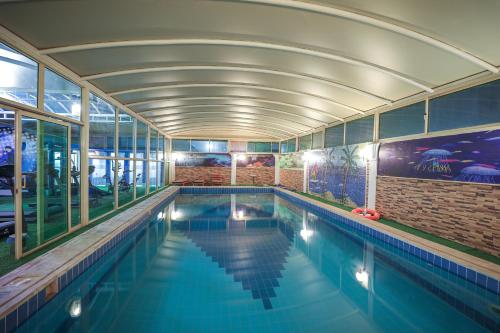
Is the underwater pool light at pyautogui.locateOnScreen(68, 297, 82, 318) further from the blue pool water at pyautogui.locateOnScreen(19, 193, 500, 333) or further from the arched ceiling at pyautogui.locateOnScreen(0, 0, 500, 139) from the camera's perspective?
the arched ceiling at pyautogui.locateOnScreen(0, 0, 500, 139)

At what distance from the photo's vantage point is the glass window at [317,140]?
433 inches

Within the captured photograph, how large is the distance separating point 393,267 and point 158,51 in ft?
18.4

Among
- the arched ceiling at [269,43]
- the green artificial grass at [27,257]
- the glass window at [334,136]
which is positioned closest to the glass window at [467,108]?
the arched ceiling at [269,43]

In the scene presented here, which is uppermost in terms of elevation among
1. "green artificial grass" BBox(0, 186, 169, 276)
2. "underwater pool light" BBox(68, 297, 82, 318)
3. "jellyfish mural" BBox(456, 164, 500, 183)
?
"jellyfish mural" BBox(456, 164, 500, 183)

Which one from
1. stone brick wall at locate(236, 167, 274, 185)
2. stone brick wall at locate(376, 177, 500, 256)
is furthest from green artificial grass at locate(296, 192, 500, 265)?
stone brick wall at locate(236, 167, 274, 185)

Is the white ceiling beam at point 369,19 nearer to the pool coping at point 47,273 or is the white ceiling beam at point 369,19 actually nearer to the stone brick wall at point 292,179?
the pool coping at point 47,273

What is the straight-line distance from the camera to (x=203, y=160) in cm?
1590

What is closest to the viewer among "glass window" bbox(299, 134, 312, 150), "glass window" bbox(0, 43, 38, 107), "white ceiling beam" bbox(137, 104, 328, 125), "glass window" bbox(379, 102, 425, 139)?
"glass window" bbox(0, 43, 38, 107)

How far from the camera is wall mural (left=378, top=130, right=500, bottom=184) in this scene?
422 centimetres

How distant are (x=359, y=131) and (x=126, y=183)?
8189 millimetres

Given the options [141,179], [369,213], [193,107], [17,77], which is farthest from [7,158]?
[369,213]

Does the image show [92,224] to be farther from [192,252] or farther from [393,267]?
[393,267]

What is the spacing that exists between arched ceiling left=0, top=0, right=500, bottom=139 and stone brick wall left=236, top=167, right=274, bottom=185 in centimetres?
1014

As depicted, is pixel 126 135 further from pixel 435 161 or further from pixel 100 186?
pixel 435 161
